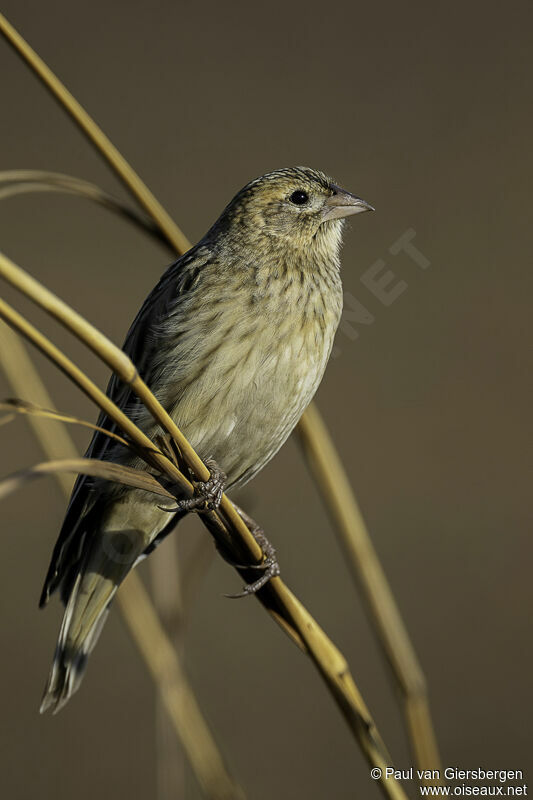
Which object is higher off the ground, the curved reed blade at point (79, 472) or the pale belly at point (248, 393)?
the pale belly at point (248, 393)

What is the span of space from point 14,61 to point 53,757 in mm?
5639

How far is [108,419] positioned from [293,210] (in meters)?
0.81

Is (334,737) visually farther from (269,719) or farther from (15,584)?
(15,584)

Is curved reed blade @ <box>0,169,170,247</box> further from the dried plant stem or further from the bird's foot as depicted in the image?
the dried plant stem

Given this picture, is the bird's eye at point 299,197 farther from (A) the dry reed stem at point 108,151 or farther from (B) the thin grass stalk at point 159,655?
(B) the thin grass stalk at point 159,655

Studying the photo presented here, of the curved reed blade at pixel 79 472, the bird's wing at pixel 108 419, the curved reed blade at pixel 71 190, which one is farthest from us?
the bird's wing at pixel 108 419

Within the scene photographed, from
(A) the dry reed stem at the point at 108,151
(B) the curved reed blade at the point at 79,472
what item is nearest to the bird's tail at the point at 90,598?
(A) the dry reed stem at the point at 108,151

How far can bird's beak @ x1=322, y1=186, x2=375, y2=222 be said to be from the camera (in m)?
2.43

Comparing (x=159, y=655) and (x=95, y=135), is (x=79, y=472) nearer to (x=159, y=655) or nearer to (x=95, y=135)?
(x=95, y=135)

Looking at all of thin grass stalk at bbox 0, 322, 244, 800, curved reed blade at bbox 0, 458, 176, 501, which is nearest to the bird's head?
thin grass stalk at bbox 0, 322, 244, 800

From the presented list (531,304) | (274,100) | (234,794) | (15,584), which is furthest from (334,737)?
(274,100)

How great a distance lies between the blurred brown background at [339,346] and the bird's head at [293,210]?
166 cm

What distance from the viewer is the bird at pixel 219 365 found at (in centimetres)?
213

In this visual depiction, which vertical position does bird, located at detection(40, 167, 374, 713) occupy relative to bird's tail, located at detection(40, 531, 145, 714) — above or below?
above
